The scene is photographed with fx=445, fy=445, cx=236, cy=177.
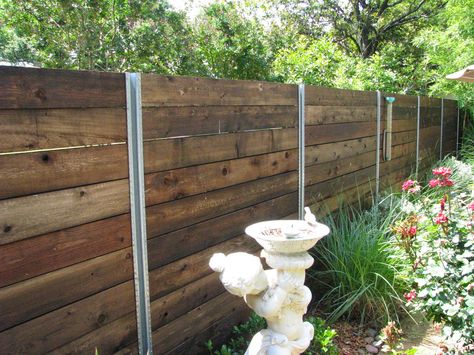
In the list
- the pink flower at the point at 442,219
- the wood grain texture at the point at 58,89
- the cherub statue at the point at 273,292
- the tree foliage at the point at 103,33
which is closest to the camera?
the wood grain texture at the point at 58,89

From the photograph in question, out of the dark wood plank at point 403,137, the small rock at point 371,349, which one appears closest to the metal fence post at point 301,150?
the small rock at point 371,349

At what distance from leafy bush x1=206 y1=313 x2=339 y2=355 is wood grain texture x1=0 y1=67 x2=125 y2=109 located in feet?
5.15

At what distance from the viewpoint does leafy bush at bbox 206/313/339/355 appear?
2.79m

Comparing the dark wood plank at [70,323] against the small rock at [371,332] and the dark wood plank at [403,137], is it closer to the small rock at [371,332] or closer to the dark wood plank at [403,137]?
the small rock at [371,332]

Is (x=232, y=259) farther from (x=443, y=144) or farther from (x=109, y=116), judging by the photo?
(x=443, y=144)

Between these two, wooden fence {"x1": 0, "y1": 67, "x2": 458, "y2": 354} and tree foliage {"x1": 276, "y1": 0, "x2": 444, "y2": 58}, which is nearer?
wooden fence {"x1": 0, "y1": 67, "x2": 458, "y2": 354}

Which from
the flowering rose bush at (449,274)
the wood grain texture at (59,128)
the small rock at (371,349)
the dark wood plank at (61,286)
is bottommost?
the small rock at (371,349)

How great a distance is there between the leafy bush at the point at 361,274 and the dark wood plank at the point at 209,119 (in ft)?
3.85

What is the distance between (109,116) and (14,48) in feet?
→ 42.9

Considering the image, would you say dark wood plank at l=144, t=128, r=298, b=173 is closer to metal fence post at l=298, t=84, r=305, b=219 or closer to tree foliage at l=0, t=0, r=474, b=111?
metal fence post at l=298, t=84, r=305, b=219

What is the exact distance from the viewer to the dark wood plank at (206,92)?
2.29 m

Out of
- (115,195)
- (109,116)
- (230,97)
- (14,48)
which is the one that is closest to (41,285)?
(115,195)

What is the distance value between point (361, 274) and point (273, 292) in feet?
5.64

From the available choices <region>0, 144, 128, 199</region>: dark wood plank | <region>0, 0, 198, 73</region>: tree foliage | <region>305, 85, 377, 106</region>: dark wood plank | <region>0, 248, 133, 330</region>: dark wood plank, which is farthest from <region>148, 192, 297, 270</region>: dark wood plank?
<region>0, 0, 198, 73</region>: tree foliage
